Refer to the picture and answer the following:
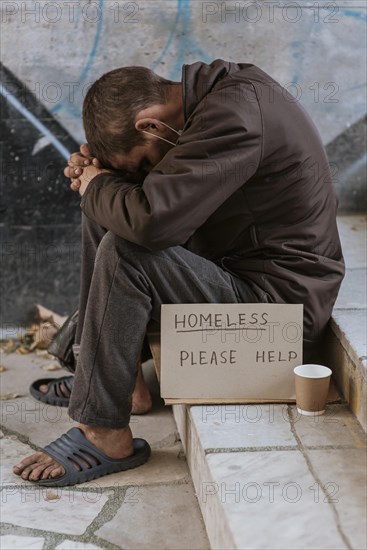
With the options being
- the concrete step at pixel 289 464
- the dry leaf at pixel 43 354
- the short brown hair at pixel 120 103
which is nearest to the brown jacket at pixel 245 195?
the short brown hair at pixel 120 103

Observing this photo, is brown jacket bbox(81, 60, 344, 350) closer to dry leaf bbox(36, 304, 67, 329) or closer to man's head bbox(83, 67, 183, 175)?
man's head bbox(83, 67, 183, 175)

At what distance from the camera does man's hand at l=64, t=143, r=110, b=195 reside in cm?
301

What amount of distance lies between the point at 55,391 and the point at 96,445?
747 millimetres

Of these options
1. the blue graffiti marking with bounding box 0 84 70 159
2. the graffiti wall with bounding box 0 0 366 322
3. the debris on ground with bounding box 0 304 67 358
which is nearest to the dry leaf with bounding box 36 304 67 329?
the debris on ground with bounding box 0 304 67 358

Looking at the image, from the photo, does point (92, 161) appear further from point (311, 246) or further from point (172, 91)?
point (311, 246)

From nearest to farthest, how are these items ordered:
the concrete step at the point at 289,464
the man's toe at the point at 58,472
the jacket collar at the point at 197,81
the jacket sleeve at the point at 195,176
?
the concrete step at the point at 289,464
the jacket sleeve at the point at 195,176
the jacket collar at the point at 197,81
the man's toe at the point at 58,472

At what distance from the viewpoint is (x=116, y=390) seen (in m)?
2.92

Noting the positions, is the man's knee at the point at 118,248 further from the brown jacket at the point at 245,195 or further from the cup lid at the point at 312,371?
the cup lid at the point at 312,371

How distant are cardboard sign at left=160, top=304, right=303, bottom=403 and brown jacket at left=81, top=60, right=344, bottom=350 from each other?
85 millimetres

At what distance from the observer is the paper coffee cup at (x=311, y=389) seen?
288 centimetres

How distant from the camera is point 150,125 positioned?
2.86 m

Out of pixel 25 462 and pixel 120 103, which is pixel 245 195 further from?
pixel 25 462

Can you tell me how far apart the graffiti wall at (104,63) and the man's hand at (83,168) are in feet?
4.43

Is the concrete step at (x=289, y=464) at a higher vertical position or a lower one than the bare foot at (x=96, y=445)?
higher
